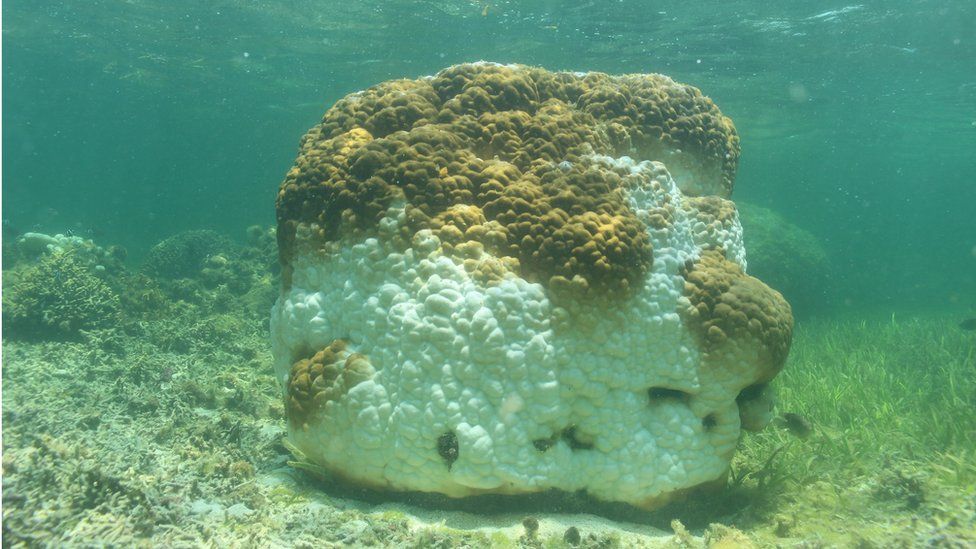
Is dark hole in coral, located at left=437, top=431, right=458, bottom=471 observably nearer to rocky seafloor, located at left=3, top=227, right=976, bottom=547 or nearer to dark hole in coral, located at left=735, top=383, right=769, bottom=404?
rocky seafloor, located at left=3, top=227, right=976, bottom=547

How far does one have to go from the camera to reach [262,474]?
4312mm

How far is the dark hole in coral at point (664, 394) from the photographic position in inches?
164

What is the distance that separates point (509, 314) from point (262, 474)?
7.80 feet

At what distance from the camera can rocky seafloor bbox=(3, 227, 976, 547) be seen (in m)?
3.09

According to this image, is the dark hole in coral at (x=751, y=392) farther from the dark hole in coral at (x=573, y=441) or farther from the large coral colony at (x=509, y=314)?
the dark hole in coral at (x=573, y=441)

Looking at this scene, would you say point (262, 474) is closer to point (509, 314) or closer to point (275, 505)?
point (275, 505)

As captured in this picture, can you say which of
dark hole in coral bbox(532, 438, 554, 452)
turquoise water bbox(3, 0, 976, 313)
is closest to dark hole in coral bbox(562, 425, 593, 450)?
dark hole in coral bbox(532, 438, 554, 452)

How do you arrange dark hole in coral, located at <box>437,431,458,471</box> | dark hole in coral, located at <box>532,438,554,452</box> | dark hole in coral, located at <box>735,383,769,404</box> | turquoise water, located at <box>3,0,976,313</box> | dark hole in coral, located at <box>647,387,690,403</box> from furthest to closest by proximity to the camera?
turquoise water, located at <box>3,0,976,313</box> < dark hole in coral, located at <box>735,383,769,404</box> < dark hole in coral, located at <box>647,387,690,403</box> < dark hole in coral, located at <box>532,438,554,452</box> < dark hole in coral, located at <box>437,431,458,471</box>

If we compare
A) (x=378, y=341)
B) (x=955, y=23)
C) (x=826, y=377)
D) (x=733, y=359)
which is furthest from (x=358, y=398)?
(x=955, y=23)

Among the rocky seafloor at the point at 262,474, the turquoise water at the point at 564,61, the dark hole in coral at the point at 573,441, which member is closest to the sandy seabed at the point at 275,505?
the rocky seafloor at the point at 262,474

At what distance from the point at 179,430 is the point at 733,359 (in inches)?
193

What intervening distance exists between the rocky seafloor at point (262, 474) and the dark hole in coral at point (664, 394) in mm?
842

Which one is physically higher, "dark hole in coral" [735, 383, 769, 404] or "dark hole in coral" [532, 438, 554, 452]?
"dark hole in coral" [532, 438, 554, 452]

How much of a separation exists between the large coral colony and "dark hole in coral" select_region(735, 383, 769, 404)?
18mm
